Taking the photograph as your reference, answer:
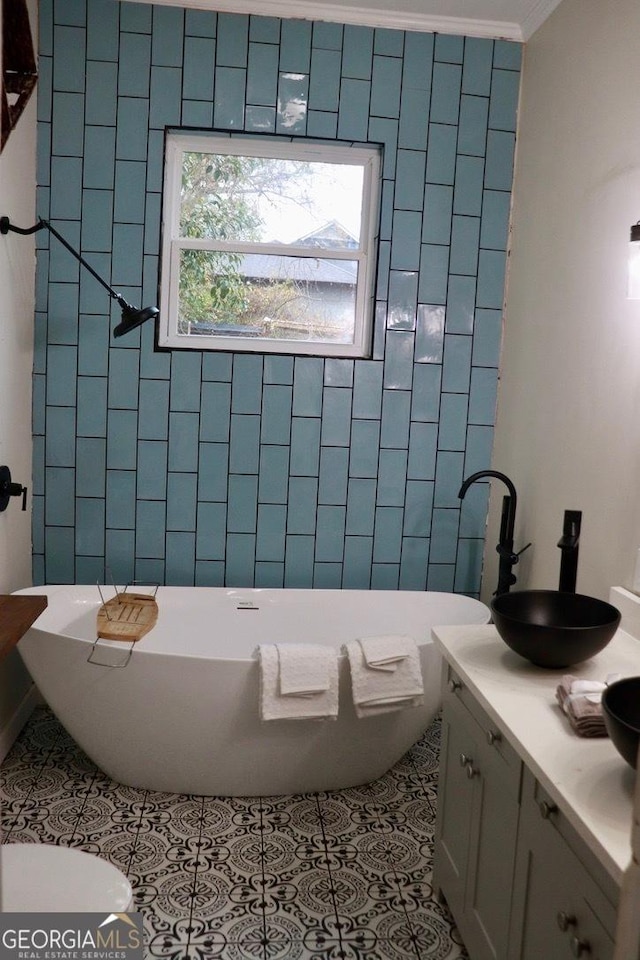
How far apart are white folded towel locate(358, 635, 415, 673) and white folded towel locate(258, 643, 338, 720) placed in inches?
4.3

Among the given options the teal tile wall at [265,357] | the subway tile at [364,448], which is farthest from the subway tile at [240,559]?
the subway tile at [364,448]

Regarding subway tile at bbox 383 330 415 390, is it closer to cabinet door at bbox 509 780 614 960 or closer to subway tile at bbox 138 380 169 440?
subway tile at bbox 138 380 169 440

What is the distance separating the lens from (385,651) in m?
2.70

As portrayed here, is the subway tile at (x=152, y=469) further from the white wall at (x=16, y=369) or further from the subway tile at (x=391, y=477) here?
the subway tile at (x=391, y=477)

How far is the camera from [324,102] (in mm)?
3359

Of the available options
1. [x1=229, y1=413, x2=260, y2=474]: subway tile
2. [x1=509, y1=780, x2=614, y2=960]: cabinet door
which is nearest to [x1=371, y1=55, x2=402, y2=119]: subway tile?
[x1=229, y1=413, x2=260, y2=474]: subway tile

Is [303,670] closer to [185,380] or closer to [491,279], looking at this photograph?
[185,380]

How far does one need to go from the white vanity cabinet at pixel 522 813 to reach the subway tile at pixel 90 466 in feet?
5.98

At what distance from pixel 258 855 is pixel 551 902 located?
127cm

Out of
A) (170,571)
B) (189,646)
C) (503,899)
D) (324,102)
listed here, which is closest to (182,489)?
(170,571)

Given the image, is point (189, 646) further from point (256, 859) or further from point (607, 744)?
point (607, 744)

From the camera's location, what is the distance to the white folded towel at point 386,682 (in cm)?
267

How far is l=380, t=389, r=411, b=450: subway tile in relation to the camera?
11.6 feet

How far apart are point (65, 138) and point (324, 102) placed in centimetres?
107
